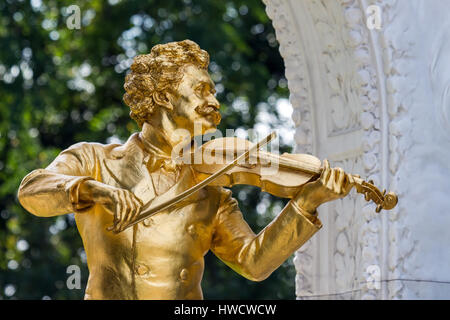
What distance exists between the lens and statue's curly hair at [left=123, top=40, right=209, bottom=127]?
4578 millimetres

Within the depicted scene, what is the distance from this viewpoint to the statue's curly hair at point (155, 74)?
4.58m

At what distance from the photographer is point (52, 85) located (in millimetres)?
10867

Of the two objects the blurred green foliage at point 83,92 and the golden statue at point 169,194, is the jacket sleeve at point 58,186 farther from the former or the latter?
the blurred green foliage at point 83,92

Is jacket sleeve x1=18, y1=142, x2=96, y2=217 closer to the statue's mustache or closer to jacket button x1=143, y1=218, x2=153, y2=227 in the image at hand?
jacket button x1=143, y1=218, x2=153, y2=227

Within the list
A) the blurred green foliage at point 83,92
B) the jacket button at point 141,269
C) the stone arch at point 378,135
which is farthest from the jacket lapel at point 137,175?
the blurred green foliage at point 83,92

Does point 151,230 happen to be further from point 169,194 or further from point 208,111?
point 208,111

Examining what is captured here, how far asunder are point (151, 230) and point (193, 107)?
0.52 meters

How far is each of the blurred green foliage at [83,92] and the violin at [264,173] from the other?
19.5 feet

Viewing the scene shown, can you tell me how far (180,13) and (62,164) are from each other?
6.74 meters

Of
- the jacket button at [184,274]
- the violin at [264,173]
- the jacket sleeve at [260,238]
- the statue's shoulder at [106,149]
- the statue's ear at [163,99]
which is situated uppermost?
the statue's ear at [163,99]

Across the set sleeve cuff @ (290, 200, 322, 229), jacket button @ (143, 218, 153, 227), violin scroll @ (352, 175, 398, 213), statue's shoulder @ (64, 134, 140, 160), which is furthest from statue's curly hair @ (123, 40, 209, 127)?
violin scroll @ (352, 175, 398, 213)

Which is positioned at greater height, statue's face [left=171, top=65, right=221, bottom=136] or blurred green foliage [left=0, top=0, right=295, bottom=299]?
blurred green foliage [left=0, top=0, right=295, bottom=299]

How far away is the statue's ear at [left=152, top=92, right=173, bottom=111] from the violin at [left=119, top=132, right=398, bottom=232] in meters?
0.31
